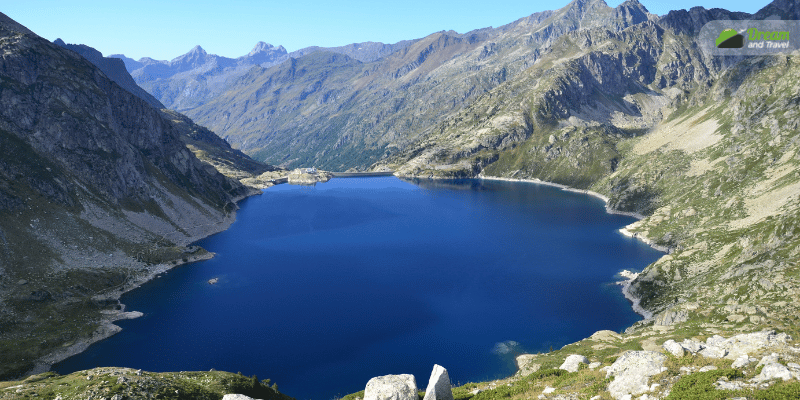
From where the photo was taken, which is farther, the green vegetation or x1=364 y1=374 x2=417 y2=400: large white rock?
the green vegetation

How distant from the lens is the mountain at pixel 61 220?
106 metres

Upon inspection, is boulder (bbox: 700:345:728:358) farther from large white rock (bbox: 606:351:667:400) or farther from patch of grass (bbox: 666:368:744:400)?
patch of grass (bbox: 666:368:744:400)

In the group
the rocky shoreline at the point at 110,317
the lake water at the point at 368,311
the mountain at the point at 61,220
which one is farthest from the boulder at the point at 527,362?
the mountain at the point at 61,220

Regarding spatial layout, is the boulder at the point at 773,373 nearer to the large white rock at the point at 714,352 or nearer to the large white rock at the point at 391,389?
the large white rock at the point at 714,352

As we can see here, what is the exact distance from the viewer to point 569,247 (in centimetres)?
17362

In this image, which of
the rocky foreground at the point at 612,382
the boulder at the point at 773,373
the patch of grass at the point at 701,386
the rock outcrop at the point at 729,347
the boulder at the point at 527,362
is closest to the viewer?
the boulder at the point at 773,373

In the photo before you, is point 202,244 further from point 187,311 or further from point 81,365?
point 81,365

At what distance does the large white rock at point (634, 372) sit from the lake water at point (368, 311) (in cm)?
5020

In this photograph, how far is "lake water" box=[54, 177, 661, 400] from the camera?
90312 mm

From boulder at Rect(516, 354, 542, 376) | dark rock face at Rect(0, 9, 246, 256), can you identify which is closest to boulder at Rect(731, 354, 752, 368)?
boulder at Rect(516, 354, 542, 376)

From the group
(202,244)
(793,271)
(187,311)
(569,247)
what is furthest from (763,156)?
(202,244)

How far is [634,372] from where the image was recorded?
34.7 m

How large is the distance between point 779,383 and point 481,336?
75524mm

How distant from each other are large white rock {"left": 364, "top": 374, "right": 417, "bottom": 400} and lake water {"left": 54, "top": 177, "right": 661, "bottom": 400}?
161 feet
